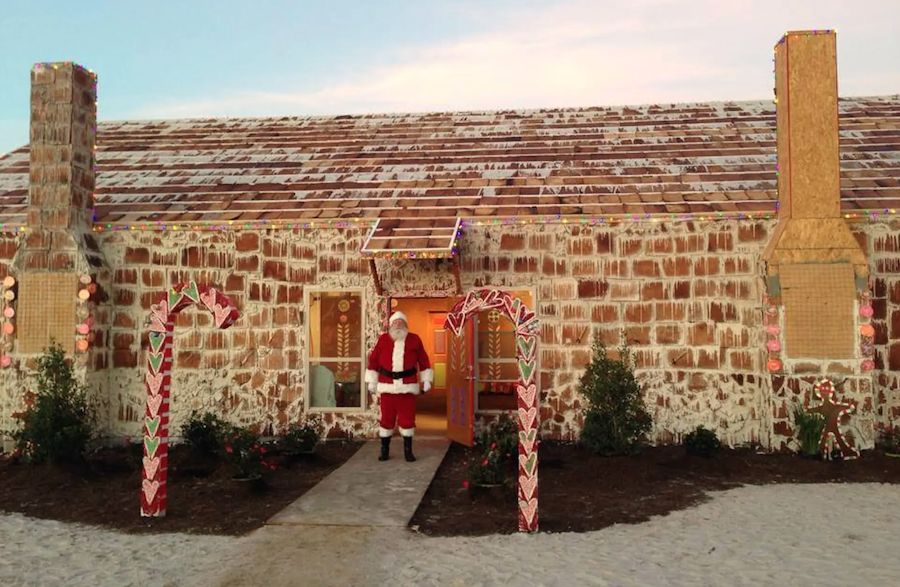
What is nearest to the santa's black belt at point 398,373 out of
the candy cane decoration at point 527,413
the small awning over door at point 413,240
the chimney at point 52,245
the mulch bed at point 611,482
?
the mulch bed at point 611,482

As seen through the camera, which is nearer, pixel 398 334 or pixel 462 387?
pixel 398 334

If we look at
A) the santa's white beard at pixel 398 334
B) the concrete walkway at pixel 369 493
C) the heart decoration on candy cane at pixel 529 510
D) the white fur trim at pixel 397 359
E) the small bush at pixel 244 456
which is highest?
the santa's white beard at pixel 398 334

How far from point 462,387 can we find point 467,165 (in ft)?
13.1

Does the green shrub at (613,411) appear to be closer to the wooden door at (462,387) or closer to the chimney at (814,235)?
the wooden door at (462,387)

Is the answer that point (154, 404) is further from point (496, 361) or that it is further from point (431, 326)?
point (431, 326)

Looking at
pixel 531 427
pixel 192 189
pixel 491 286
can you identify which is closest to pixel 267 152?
pixel 192 189

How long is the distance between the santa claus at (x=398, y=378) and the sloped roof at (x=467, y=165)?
210cm

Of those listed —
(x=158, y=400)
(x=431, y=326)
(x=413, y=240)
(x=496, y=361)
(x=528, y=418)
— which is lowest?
(x=528, y=418)

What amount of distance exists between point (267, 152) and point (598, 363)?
24.3ft

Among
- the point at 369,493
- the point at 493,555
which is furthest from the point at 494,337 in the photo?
the point at 493,555

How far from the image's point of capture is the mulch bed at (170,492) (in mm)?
6801

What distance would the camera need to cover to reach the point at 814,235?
909cm

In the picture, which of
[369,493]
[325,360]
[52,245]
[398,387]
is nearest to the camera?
[369,493]

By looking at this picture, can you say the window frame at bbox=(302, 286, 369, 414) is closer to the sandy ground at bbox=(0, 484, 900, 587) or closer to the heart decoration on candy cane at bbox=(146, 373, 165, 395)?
the heart decoration on candy cane at bbox=(146, 373, 165, 395)
